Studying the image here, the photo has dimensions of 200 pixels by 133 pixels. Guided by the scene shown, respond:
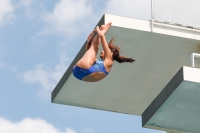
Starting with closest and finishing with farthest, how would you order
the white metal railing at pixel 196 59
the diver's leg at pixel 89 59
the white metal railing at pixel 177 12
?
the diver's leg at pixel 89 59, the white metal railing at pixel 196 59, the white metal railing at pixel 177 12

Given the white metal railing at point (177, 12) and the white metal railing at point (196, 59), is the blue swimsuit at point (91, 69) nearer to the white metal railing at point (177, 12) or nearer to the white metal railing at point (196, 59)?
the white metal railing at point (196, 59)

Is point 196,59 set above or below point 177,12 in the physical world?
below

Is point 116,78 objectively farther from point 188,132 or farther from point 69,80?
point 188,132

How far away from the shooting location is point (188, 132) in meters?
16.9

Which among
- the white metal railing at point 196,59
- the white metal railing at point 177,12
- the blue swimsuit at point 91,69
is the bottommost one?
the blue swimsuit at point 91,69

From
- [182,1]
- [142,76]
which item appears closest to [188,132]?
[142,76]

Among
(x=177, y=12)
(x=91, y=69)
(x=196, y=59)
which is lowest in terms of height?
(x=91, y=69)

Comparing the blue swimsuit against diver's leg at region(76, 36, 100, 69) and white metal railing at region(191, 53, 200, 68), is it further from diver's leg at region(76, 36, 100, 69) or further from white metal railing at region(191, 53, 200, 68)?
white metal railing at region(191, 53, 200, 68)

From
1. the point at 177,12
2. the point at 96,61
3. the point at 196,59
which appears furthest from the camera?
the point at 177,12

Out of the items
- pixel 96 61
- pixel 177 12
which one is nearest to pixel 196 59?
pixel 177 12

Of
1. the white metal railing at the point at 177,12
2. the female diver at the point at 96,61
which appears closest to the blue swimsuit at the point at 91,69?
the female diver at the point at 96,61

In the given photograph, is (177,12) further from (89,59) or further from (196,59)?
(89,59)

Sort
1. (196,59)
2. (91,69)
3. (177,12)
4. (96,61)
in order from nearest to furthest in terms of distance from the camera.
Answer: (91,69) < (96,61) < (196,59) < (177,12)

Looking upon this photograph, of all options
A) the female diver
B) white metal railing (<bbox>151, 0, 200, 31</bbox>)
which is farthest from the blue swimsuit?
white metal railing (<bbox>151, 0, 200, 31</bbox>)
